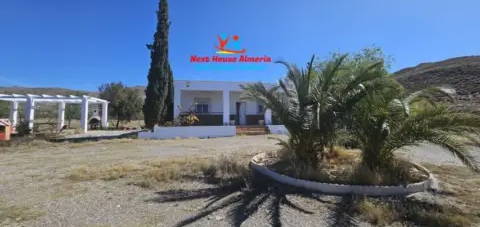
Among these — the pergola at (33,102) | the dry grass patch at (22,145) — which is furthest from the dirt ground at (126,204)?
the pergola at (33,102)

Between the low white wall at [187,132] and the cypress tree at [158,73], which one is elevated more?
the cypress tree at [158,73]

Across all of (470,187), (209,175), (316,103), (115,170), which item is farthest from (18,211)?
(470,187)

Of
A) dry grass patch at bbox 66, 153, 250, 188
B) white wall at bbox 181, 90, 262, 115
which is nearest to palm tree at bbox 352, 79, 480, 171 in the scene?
dry grass patch at bbox 66, 153, 250, 188

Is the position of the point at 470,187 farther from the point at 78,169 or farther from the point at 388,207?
the point at 78,169

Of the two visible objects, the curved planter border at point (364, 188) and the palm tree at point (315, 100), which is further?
the palm tree at point (315, 100)

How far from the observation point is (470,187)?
633cm

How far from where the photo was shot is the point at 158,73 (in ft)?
65.6

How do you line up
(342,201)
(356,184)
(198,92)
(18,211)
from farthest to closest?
(198,92), (356,184), (342,201), (18,211)

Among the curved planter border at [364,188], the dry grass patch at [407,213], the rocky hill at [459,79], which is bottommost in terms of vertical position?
the dry grass patch at [407,213]

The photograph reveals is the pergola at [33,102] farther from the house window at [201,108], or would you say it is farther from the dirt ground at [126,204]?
the dirt ground at [126,204]

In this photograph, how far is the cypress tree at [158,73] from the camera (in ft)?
64.5

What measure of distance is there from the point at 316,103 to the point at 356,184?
1.97 m

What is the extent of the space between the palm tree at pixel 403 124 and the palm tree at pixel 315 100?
35cm

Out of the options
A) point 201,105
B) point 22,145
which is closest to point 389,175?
point 22,145
